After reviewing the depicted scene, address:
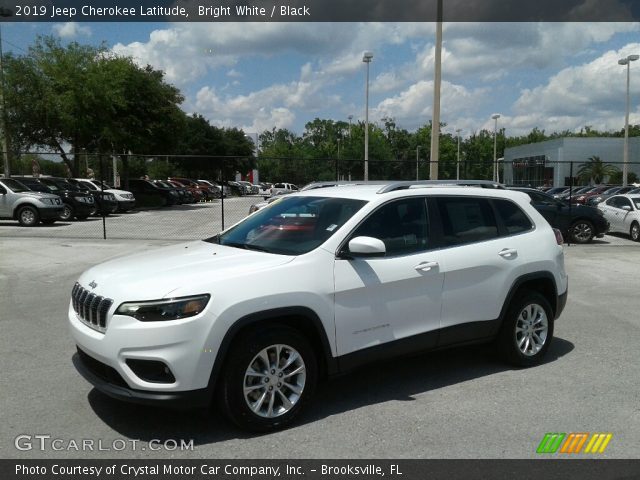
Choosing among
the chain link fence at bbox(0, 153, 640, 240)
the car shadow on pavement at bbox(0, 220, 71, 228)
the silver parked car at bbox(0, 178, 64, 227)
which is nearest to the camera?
the chain link fence at bbox(0, 153, 640, 240)

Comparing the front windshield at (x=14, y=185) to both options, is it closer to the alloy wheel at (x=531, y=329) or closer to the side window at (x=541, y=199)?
the side window at (x=541, y=199)

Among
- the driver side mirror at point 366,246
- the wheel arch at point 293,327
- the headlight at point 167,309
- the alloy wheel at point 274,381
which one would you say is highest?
the driver side mirror at point 366,246

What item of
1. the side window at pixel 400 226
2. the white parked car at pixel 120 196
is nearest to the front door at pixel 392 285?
the side window at pixel 400 226

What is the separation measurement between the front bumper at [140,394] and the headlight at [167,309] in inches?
18.4

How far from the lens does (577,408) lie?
179 inches

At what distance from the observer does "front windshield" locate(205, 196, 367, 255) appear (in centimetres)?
460

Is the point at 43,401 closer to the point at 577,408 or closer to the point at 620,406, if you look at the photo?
the point at 577,408

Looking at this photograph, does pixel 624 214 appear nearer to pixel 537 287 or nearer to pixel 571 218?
pixel 571 218

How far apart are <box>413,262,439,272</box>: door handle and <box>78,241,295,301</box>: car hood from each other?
3.68ft

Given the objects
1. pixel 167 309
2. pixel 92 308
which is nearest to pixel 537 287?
pixel 167 309

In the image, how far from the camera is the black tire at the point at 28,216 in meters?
20.2

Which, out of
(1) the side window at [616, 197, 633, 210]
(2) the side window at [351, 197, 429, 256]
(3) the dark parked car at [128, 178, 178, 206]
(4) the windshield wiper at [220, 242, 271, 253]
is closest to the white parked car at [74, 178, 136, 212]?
(3) the dark parked car at [128, 178, 178, 206]

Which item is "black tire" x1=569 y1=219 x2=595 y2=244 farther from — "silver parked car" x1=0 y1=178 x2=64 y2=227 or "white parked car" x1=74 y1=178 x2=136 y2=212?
"white parked car" x1=74 y1=178 x2=136 y2=212

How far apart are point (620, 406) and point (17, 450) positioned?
173 inches
